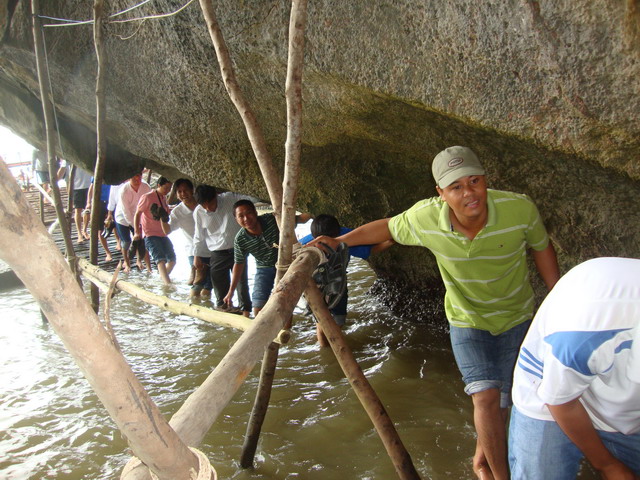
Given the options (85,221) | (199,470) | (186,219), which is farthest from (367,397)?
(85,221)

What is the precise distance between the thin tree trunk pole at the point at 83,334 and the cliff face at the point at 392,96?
2079mm

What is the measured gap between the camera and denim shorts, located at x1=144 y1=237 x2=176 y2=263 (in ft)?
23.6

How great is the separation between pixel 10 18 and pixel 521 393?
512cm

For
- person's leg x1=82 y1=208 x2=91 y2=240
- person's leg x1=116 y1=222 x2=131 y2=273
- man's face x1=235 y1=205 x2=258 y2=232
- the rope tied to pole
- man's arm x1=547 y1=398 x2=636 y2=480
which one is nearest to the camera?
the rope tied to pole

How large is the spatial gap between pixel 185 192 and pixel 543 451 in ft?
15.8

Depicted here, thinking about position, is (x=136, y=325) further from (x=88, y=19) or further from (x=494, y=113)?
(x=494, y=113)

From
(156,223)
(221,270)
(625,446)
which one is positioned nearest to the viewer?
(625,446)

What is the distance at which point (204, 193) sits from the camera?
5434 millimetres

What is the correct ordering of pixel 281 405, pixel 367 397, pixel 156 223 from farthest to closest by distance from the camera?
1. pixel 156 223
2. pixel 281 405
3. pixel 367 397

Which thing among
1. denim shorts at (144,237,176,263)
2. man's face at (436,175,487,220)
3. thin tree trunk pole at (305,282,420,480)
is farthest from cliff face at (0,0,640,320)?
denim shorts at (144,237,176,263)

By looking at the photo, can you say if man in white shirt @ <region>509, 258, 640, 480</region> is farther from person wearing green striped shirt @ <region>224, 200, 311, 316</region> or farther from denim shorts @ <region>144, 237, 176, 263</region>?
denim shorts @ <region>144, 237, 176, 263</region>

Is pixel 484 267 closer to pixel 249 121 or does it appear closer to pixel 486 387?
pixel 486 387

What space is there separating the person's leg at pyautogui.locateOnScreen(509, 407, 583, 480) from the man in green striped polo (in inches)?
20.9

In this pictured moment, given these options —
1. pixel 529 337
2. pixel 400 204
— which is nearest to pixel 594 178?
pixel 529 337
